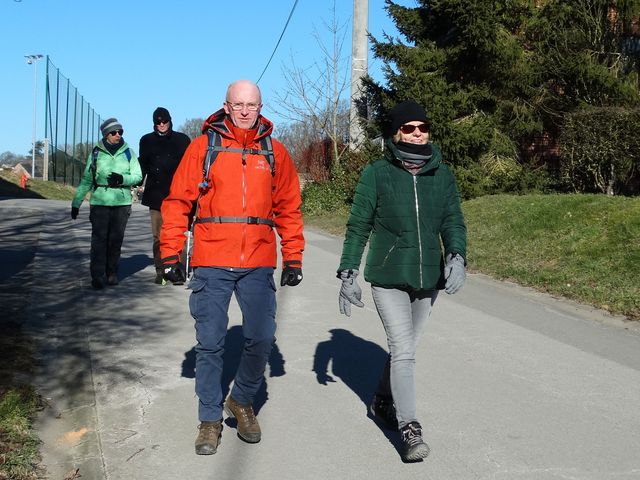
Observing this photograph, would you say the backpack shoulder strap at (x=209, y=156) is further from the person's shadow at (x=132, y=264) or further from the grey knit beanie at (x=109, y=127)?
A: the person's shadow at (x=132, y=264)

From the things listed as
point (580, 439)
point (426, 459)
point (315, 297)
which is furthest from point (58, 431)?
point (315, 297)

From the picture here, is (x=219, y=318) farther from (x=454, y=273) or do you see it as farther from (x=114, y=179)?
(x=114, y=179)

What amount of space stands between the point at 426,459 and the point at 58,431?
2.04 meters

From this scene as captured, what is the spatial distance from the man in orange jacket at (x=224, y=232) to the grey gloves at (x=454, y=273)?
34.9 inches

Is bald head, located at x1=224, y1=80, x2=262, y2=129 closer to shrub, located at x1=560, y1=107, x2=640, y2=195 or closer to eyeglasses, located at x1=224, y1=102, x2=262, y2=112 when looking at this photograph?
eyeglasses, located at x1=224, y1=102, x2=262, y2=112

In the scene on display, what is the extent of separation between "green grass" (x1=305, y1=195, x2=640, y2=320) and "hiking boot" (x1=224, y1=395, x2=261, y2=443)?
206 inches

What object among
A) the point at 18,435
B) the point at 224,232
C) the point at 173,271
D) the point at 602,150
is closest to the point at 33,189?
the point at 602,150

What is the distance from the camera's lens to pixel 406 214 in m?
4.53

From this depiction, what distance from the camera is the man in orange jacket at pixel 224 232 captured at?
178 inches

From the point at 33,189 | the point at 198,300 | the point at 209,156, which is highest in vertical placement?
the point at 209,156

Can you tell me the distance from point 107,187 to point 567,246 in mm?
6397

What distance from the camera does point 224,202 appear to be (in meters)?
4.52

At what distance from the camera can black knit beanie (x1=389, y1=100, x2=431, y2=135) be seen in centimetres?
449

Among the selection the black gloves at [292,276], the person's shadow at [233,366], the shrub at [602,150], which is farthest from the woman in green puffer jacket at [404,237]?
the shrub at [602,150]
